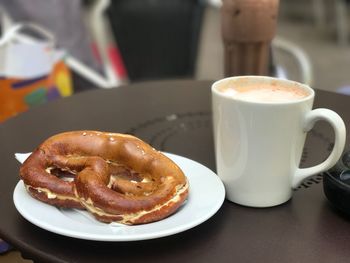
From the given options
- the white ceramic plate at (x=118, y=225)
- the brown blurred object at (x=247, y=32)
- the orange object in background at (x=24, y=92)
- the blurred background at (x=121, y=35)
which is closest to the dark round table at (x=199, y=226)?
the white ceramic plate at (x=118, y=225)

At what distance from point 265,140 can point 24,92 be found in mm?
958

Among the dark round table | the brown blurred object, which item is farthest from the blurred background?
the dark round table

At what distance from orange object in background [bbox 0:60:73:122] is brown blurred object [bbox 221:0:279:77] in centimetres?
61

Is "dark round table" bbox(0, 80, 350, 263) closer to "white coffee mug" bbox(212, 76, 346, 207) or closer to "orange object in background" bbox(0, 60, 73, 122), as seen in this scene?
"white coffee mug" bbox(212, 76, 346, 207)

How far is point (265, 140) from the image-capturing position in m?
0.49

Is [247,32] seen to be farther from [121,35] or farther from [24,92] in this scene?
[121,35]

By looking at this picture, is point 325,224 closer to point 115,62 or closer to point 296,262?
point 296,262

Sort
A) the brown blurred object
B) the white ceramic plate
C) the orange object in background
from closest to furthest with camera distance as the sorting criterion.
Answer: the white ceramic plate
the brown blurred object
the orange object in background

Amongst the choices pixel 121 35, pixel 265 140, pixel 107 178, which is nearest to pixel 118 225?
pixel 107 178

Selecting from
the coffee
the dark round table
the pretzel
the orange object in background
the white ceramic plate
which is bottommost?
the orange object in background

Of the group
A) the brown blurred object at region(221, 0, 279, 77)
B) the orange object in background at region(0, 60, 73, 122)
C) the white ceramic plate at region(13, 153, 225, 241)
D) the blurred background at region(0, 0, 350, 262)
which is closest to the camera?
the white ceramic plate at region(13, 153, 225, 241)

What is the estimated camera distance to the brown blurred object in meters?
0.80

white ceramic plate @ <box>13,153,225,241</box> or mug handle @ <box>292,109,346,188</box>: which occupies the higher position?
mug handle @ <box>292,109,346,188</box>

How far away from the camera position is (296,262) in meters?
0.43
